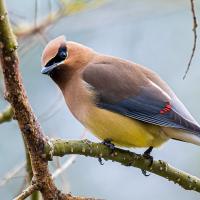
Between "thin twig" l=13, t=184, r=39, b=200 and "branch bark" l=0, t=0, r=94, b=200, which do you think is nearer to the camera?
"branch bark" l=0, t=0, r=94, b=200

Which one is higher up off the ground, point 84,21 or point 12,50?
point 12,50

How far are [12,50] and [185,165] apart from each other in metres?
4.38

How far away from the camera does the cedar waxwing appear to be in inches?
153

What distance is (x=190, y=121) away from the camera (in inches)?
152

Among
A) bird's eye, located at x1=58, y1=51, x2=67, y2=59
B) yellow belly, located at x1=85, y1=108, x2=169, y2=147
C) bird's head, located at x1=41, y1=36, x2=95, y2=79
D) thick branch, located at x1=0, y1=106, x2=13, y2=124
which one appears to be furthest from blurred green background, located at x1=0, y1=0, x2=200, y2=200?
thick branch, located at x1=0, y1=106, x2=13, y2=124

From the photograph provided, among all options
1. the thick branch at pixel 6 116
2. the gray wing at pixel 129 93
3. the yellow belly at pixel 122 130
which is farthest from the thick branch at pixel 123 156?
the thick branch at pixel 6 116

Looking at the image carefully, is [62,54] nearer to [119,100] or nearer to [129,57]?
[119,100]

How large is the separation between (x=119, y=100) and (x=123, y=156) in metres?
0.54

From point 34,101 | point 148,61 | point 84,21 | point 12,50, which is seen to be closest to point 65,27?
point 84,21

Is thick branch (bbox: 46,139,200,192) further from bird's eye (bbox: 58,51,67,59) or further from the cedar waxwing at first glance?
bird's eye (bbox: 58,51,67,59)

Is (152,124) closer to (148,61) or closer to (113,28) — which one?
(148,61)

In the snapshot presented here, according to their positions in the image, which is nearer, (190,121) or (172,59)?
(190,121)

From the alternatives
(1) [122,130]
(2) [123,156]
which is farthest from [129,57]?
(2) [123,156]

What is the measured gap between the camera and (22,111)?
9.05 feet
